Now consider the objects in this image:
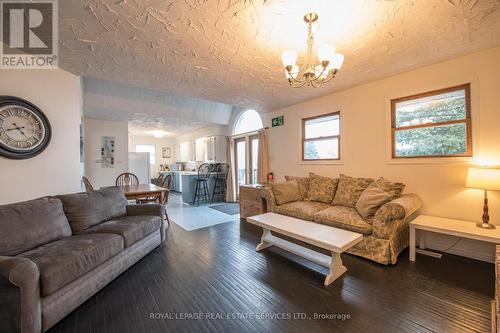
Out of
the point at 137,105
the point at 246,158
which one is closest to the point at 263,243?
the point at 246,158

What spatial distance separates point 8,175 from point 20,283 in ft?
6.17

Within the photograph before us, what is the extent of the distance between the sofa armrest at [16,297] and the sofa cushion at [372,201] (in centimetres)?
324

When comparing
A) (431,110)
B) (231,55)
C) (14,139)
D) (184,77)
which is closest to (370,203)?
(431,110)

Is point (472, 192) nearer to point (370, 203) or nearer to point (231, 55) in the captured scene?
point (370, 203)

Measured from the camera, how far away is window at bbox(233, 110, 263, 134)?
5.68 metres

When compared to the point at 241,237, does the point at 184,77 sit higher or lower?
higher

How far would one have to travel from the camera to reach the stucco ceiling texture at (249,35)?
1.68 m

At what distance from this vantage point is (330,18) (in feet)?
5.98

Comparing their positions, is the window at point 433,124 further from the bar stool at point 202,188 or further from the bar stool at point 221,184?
the bar stool at point 202,188

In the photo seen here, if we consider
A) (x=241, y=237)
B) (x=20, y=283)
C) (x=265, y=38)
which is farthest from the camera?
(x=241, y=237)

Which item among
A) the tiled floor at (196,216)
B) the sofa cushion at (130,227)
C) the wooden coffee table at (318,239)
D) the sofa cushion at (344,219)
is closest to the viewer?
the wooden coffee table at (318,239)


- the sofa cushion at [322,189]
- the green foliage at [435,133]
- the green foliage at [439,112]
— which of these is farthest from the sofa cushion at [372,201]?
the green foliage at [439,112]

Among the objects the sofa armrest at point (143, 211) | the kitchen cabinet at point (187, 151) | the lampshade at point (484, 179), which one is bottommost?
the sofa armrest at point (143, 211)

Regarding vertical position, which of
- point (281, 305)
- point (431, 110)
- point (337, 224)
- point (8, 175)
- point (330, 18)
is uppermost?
point (330, 18)
